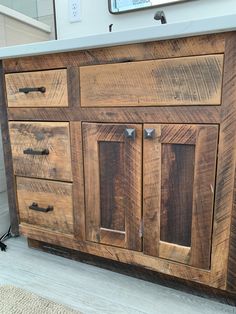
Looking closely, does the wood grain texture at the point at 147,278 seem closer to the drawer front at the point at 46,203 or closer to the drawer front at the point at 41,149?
the drawer front at the point at 46,203

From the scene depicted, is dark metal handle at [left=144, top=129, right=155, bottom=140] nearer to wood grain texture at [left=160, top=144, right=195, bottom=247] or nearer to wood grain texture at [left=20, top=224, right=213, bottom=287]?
wood grain texture at [left=160, top=144, right=195, bottom=247]

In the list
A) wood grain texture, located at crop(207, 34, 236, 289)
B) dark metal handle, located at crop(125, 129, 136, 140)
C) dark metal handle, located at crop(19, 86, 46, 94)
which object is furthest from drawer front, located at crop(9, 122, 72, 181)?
wood grain texture, located at crop(207, 34, 236, 289)

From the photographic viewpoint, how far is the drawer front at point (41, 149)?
0.85m

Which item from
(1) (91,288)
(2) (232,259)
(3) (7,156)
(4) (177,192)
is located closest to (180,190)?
(4) (177,192)

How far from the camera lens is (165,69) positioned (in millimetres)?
661

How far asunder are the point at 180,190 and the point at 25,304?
59 cm

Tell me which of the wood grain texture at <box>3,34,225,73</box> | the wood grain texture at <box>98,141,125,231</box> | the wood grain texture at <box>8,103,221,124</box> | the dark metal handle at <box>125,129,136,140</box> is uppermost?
the wood grain texture at <box>3,34,225,73</box>

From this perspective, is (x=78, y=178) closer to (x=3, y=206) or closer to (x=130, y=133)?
(x=130, y=133)

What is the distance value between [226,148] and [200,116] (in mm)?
106

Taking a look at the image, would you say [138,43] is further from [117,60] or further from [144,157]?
[144,157]

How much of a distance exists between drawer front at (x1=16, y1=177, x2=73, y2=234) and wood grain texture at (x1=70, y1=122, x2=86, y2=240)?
0.03 meters

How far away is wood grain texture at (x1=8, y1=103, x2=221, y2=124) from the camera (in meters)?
0.64

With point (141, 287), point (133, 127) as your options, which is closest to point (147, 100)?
point (133, 127)

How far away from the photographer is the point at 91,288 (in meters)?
0.84
